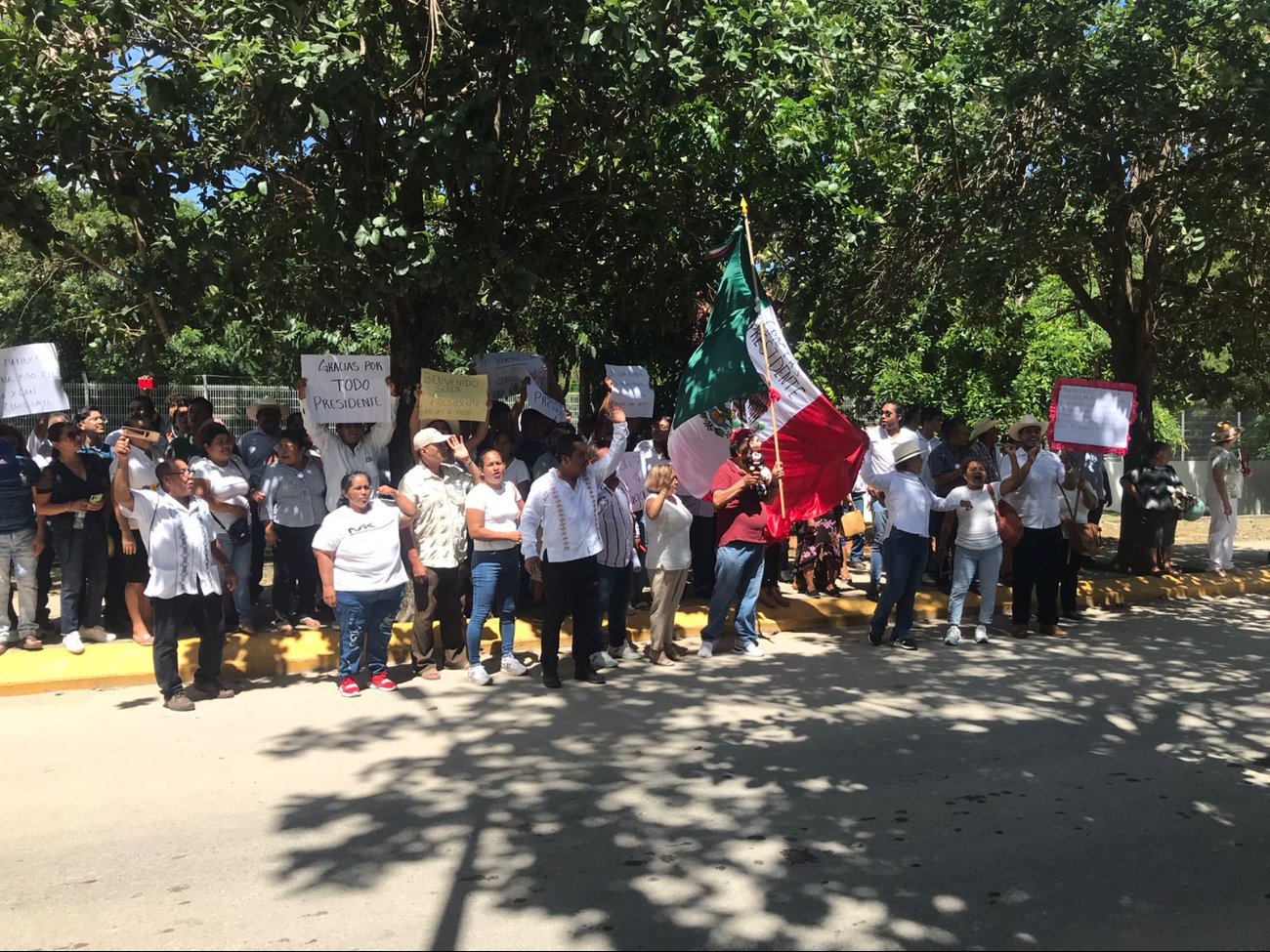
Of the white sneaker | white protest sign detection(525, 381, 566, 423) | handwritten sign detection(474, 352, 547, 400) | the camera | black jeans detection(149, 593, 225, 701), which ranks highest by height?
handwritten sign detection(474, 352, 547, 400)

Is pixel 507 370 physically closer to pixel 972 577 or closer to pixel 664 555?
pixel 664 555

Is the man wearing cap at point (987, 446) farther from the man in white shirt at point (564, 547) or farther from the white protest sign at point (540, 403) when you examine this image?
the man in white shirt at point (564, 547)

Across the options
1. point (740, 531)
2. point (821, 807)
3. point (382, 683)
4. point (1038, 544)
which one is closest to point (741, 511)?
point (740, 531)

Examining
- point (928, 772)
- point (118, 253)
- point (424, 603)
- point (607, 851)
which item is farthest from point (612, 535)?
point (118, 253)

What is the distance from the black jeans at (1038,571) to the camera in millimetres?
10531

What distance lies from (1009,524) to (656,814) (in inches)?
245

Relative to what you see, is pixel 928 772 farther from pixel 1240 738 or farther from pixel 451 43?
pixel 451 43

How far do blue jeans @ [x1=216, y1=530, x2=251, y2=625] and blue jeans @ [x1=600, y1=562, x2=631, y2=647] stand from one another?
9.66 feet

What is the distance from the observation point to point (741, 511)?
947cm

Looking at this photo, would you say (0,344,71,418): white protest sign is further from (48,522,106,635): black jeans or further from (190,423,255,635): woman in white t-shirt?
(190,423,255,635): woman in white t-shirt

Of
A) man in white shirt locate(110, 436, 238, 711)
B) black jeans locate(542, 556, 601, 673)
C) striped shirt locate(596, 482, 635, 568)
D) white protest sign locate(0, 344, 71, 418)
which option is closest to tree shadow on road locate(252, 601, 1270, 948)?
black jeans locate(542, 556, 601, 673)

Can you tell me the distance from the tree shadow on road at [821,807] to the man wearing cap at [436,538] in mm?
708

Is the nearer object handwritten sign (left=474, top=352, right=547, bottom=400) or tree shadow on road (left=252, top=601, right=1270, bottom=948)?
tree shadow on road (left=252, top=601, right=1270, bottom=948)

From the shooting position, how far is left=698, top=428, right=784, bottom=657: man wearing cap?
9398 millimetres
